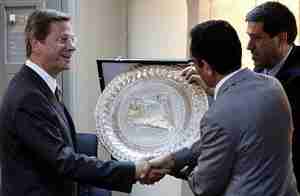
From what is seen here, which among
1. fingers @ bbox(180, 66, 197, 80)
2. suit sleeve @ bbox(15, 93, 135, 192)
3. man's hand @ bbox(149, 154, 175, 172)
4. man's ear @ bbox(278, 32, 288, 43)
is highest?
man's ear @ bbox(278, 32, 288, 43)

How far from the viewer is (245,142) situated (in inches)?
57.9

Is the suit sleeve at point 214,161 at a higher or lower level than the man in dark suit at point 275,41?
lower

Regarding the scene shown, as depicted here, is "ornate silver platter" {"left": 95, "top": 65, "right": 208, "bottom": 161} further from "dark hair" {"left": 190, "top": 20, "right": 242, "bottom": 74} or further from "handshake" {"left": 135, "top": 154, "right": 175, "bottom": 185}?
"dark hair" {"left": 190, "top": 20, "right": 242, "bottom": 74}

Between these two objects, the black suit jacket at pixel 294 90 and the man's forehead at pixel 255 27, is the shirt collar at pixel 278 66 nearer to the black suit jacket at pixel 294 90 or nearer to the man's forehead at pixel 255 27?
the black suit jacket at pixel 294 90

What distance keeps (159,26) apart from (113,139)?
1563mm

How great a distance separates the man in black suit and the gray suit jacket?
481 millimetres

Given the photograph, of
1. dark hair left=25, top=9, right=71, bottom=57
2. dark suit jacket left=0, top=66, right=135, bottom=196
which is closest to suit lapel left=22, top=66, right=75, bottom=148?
dark suit jacket left=0, top=66, right=135, bottom=196

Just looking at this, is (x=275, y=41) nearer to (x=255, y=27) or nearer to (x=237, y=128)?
(x=255, y=27)

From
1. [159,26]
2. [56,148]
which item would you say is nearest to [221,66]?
[56,148]

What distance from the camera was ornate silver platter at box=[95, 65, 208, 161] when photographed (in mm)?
2146

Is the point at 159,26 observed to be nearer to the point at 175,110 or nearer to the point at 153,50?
the point at 153,50

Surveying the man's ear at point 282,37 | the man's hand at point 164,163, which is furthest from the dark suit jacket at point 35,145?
the man's ear at point 282,37

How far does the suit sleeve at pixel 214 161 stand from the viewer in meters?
1.47

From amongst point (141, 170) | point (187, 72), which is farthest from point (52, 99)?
point (187, 72)
